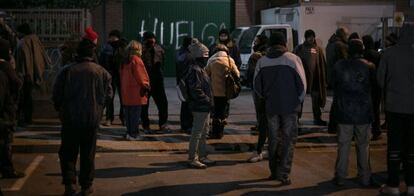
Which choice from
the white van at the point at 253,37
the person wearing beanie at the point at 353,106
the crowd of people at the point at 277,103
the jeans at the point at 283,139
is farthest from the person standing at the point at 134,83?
the white van at the point at 253,37

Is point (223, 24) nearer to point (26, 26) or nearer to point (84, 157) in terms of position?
point (26, 26)

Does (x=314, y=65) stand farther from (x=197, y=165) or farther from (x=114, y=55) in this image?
(x=197, y=165)

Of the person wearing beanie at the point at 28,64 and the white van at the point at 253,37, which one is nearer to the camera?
the person wearing beanie at the point at 28,64

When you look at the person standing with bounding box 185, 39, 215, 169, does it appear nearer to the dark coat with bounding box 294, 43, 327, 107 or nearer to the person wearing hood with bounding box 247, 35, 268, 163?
the person wearing hood with bounding box 247, 35, 268, 163

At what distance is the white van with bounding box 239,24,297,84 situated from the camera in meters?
21.8

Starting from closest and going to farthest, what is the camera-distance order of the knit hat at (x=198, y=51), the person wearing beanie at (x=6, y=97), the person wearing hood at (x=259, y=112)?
1. the person wearing beanie at (x=6, y=97)
2. the knit hat at (x=198, y=51)
3. the person wearing hood at (x=259, y=112)

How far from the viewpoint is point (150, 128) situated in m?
13.5

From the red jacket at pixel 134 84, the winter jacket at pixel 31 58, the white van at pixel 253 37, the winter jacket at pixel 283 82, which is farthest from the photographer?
the white van at pixel 253 37

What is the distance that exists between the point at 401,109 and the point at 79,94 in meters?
3.66

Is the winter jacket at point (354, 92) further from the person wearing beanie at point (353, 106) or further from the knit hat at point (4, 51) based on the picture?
the knit hat at point (4, 51)

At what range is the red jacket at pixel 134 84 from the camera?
11.8m

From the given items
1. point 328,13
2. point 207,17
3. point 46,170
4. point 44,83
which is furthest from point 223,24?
point 46,170

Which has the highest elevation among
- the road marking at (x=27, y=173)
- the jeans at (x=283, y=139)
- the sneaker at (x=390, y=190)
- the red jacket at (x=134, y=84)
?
the red jacket at (x=134, y=84)

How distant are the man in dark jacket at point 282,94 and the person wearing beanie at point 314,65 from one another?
4337 millimetres
